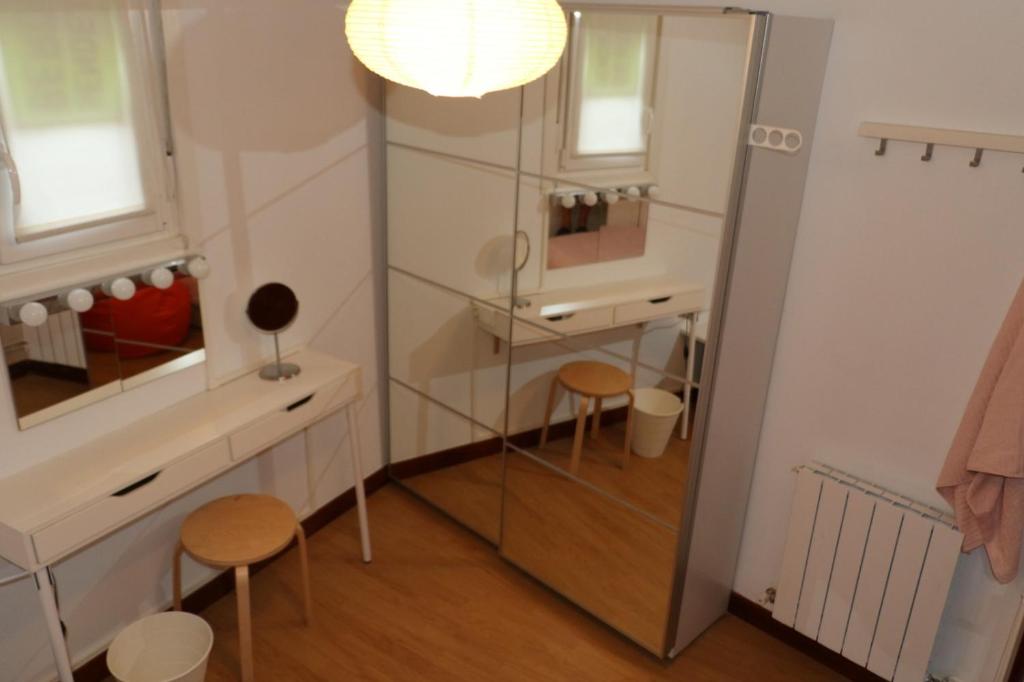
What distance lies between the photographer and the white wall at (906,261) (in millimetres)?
2180

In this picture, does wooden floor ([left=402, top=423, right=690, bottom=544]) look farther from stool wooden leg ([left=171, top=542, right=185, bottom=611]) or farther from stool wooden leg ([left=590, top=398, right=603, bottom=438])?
stool wooden leg ([left=171, top=542, right=185, bottom=611])

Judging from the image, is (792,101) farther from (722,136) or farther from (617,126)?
(617,126)

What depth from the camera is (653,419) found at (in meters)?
2.69

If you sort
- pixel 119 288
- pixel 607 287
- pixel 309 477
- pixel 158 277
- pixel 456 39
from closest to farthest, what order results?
pixel 456 39 → pixel 119 288 → pixel 158 277 → pixel 607 287 → pixel 309 477

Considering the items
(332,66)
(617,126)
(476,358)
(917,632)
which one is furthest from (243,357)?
(917,632)

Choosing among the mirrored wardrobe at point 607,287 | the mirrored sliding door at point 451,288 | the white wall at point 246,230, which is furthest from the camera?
the mirrored sliding door at point 451,288

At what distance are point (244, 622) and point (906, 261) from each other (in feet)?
7.38

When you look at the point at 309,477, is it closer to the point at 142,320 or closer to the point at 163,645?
the point at 163,645

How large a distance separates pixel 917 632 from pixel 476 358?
1744 mm

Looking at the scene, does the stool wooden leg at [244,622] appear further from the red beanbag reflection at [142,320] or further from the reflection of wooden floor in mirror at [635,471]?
the reflection of wooden floor in mirror at [635,471]

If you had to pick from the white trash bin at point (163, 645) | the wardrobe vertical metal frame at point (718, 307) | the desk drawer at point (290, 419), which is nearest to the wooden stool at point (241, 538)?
the white trash bin at point (163, 645)

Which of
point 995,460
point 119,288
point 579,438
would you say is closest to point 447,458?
point 579,438

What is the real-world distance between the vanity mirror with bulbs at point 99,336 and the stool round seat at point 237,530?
0.50 metres

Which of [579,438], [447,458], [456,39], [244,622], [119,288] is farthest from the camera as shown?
[447,458]
